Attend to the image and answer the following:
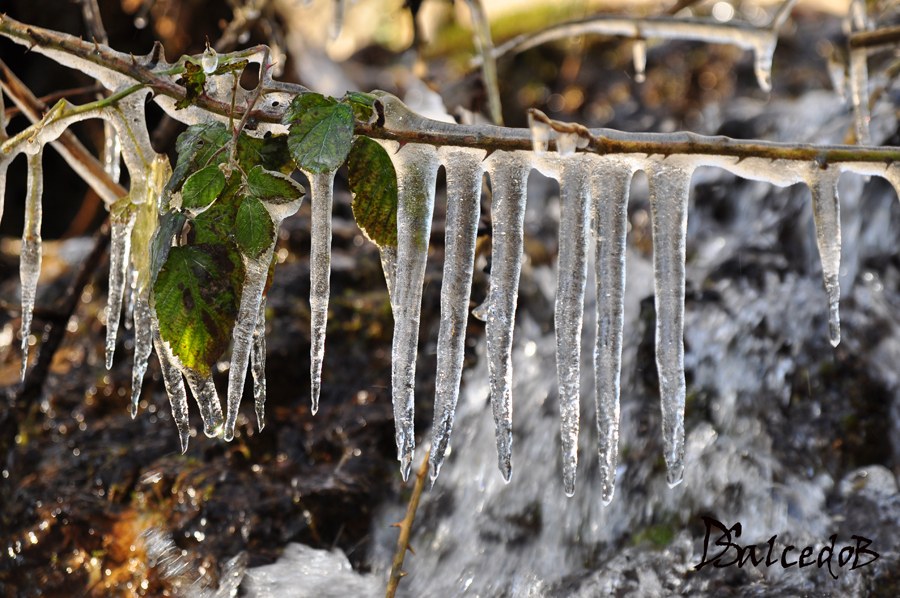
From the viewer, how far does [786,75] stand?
5.36 meters

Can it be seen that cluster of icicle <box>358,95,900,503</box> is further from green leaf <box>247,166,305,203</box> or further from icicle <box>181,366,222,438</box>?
icicle <box>181,366,222,438</box>

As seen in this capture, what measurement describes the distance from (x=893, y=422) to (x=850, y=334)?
1.31 ft

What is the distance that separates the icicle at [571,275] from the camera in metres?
1.21

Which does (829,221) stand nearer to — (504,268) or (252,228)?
(504,268)

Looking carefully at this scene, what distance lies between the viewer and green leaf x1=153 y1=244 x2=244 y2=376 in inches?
40.8

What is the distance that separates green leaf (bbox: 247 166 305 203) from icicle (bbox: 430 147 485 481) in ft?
0.99

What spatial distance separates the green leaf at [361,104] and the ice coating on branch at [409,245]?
0.09 metres

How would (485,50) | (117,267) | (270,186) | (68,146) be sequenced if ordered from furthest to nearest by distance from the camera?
(485,50) → (68,146) → (117,267) → (270,186)

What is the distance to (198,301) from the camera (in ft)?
3.42

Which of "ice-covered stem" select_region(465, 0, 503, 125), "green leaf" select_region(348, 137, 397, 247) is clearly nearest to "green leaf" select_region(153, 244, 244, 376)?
"green leaf" select_region(348, 137, 397, 247)

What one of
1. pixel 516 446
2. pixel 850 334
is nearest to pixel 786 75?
pixel 850 334

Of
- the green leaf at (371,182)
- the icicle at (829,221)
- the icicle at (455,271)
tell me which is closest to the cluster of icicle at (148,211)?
the green leaf at (371,182)

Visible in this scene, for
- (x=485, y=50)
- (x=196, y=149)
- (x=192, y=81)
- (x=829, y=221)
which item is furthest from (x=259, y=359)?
(x=485, y=50)

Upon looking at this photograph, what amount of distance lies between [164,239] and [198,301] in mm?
120
